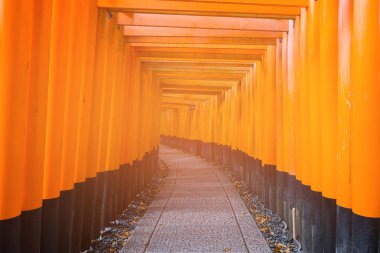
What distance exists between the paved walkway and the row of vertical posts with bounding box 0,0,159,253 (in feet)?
3.17

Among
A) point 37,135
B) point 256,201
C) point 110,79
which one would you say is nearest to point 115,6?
point 110,79

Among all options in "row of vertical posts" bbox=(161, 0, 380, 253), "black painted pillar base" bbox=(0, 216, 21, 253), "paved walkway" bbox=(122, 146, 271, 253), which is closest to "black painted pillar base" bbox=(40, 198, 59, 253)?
"black painted pillar base" bbox=(0, 216, 21, 253)

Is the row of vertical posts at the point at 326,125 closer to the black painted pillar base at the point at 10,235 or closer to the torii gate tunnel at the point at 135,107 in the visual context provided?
the torii gate tunnel at the point at 135,107

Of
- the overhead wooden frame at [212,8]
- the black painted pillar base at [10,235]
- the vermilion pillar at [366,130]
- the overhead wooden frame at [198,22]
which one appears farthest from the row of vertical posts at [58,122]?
the vermilion pillar at [366,130]

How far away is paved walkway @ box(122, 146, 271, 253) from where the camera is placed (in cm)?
588

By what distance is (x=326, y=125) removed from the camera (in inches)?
180

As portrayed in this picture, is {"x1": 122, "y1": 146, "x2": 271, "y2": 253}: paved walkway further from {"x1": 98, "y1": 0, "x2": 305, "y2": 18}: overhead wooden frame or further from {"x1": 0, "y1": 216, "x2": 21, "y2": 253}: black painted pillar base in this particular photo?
{"x1": 98, "y1": 0, "x2": 305, "y2": 18}: overhead wooden frame

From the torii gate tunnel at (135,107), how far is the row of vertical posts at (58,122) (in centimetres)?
1

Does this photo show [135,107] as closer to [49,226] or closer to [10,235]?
[49,226]

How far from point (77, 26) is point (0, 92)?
7.35 feet

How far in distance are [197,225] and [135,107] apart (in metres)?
3.92

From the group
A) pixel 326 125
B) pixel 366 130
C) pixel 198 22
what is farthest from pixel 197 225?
pixel 366 130

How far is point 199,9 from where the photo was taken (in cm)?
631

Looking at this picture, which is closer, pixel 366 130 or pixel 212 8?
pixel 366 130
